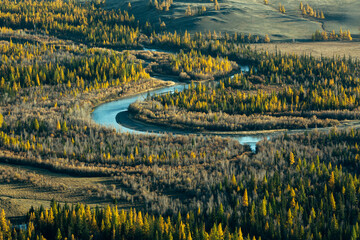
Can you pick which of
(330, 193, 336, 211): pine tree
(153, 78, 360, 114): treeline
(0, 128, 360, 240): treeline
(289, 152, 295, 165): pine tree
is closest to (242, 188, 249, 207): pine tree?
(0, 128, 360, 240): treeline

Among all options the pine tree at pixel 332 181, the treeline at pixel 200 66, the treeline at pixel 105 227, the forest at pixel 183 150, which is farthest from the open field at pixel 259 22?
the treeline at pixel 105 227

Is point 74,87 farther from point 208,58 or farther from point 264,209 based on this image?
point 264,209

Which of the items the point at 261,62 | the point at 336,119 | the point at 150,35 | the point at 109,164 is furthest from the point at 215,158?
the point at 150,35

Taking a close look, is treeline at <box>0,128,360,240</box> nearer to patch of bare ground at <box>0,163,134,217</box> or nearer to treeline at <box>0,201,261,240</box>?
treeline at <box>0,201,261,240</box>

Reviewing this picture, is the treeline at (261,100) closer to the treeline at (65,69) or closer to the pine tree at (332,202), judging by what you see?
the treeline at (65,69)

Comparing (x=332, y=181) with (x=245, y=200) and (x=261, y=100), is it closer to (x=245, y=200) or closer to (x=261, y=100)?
(x=245, y=200)
